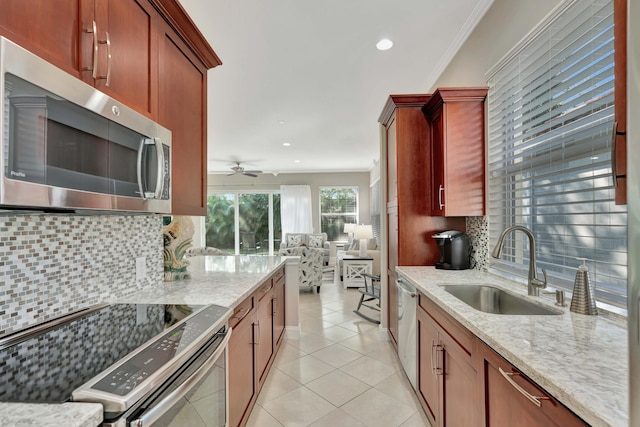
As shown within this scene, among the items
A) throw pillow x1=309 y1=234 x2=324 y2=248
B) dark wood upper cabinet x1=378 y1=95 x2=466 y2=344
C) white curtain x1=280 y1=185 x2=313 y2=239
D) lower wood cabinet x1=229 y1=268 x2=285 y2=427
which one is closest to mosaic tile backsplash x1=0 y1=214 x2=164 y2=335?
lower wood cabinet x1=229 y1=268 x2=285 y2=427

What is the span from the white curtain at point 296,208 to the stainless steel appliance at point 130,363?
287 inches

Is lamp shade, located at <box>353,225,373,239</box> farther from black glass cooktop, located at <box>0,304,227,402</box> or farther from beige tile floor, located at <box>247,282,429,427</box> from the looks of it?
black glass cooktop, located at <box>0,304,227,402</box>

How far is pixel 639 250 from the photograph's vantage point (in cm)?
51

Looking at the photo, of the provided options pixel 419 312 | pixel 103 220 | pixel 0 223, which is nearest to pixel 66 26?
pixel 0 223

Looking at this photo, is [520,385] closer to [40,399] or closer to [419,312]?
[419,312]

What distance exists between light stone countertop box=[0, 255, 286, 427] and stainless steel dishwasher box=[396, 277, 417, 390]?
40.5 inches

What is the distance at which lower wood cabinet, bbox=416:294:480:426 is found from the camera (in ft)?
4.20

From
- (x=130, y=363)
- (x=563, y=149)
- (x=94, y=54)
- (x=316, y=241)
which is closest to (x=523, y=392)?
(x=130, y=363)

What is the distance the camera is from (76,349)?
95 centimetres

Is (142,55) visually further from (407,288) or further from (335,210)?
(335,210)

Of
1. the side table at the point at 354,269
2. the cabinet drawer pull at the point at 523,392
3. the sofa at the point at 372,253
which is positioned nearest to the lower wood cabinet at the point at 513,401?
the cabinet drawer pull at the point at 523,392

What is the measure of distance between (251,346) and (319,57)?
98.3 inches

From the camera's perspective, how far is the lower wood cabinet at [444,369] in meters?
1.28

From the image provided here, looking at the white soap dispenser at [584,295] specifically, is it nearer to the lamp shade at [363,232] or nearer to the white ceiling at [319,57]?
the white ceiling at [319,57]
